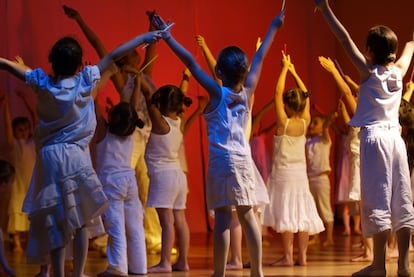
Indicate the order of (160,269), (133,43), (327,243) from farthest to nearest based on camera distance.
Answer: (327,243) → (160,269) → (133,43)

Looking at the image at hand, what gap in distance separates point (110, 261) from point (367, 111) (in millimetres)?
1819

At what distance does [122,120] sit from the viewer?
547cm

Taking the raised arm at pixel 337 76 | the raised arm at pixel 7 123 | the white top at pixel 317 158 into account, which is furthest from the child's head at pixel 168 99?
the white top at pixel 317 158

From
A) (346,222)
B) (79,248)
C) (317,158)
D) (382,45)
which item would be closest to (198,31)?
(317,158)

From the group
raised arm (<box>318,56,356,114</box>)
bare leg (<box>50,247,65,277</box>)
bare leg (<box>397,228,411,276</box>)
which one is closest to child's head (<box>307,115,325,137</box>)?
raised arm (<box>318,56,356,114</box>)

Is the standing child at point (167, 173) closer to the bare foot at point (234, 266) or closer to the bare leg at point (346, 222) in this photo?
the bare foot at point (234, 266)

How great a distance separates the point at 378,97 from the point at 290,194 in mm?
1372

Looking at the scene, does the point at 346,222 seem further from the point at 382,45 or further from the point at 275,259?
the point at 382,45

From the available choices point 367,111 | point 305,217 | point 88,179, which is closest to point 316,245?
point 305,217

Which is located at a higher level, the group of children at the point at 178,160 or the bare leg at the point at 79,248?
the group of children at the point at 178,160

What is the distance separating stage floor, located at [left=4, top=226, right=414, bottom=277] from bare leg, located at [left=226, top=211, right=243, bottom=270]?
12 centimetres

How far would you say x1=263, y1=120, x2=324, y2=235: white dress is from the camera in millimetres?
5906

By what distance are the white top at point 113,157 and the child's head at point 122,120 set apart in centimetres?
5

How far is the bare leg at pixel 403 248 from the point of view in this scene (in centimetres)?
479
